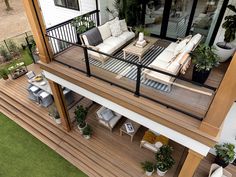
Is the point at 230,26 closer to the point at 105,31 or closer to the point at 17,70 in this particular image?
the point at 105,31

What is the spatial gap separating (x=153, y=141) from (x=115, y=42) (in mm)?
3732

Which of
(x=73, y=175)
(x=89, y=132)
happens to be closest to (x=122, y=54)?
(x=89, y=132)

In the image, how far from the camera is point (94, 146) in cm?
677

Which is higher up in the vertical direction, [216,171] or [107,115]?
[216,171]

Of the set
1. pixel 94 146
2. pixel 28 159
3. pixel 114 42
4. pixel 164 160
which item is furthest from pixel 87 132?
pixel 114 42

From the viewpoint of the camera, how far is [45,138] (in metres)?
7.38

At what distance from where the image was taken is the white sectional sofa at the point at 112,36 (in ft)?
20.9

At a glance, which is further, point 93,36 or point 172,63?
point 93,36

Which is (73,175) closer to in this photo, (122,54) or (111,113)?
(111,113)

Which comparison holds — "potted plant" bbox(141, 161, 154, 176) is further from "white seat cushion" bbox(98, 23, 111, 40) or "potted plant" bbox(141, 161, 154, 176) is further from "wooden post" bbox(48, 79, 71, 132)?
"white seat cushion" bbox(98, 23, 111, 40)

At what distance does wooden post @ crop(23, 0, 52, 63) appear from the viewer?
4.62 meters

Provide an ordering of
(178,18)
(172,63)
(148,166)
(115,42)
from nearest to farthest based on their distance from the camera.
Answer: (172,63) → (148,166) → (115,42) → (178,18)

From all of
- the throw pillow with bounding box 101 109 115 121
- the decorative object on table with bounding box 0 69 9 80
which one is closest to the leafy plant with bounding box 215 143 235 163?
the throw pillow with bounding box 101 109 115 121

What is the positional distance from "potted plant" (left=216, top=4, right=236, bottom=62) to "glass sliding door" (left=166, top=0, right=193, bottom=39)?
1.48 meters
